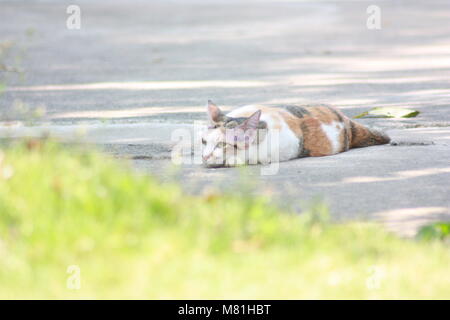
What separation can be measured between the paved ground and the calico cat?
0.18m

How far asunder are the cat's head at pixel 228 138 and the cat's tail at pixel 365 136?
3.65 ft

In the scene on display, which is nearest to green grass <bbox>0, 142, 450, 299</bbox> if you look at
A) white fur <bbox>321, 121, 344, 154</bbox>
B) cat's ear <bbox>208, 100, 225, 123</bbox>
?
cat's ear <bbox>208, 100, 225, 123</bbox>

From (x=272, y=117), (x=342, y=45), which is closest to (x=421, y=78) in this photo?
(x=342, y=45)

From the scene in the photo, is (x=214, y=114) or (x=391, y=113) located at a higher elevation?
(x=214, y=114)

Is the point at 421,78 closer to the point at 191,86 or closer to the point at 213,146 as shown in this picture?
the point at 191,86

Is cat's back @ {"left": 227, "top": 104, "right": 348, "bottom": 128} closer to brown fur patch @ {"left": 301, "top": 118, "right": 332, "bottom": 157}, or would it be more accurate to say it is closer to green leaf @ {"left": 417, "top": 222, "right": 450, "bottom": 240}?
brown fur patch @ {"left": 301, "top": 118, "right": 332, "bottom": 157}

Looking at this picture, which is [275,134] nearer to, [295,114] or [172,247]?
[295,114]

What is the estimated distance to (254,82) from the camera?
1165 centimetres

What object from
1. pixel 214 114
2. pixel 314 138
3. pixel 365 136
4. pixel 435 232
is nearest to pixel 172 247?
pixel 435 232

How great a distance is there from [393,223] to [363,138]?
97.9 inches

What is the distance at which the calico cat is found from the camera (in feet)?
21.7

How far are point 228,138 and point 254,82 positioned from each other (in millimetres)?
5166

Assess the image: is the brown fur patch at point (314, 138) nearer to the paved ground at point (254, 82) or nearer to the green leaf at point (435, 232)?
the paved ground at point (254, 82)

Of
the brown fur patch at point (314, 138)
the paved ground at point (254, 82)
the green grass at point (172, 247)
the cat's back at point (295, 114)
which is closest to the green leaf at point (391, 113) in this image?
the paved ground at point (254, 82)
